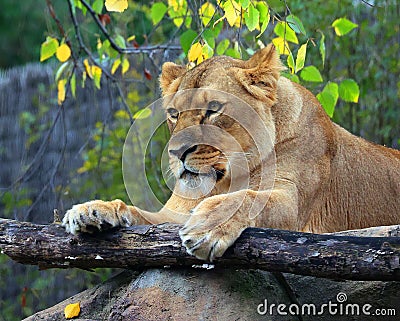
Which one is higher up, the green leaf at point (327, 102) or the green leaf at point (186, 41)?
the green leaf at point (186, 41)

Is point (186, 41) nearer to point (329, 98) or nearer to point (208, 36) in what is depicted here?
point (208, 36)

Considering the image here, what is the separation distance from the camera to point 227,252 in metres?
2.38

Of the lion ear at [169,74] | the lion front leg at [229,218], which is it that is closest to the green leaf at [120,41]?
the lion ear at [169,74]

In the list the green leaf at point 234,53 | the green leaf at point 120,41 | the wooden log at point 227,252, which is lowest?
the wooden log at point 227,252

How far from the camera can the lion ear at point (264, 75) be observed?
2990 millimetres

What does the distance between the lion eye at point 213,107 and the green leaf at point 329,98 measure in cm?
67

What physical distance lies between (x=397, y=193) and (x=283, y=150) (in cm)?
63

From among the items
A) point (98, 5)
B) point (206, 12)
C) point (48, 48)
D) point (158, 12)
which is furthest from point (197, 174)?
point (48, 48)

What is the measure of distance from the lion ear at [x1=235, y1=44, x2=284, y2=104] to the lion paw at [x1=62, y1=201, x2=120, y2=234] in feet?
2.49

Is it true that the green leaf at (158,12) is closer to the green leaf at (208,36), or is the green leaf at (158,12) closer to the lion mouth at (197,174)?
the green leaf at (208,36)

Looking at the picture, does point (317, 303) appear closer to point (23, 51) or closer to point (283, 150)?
point (283, 150)

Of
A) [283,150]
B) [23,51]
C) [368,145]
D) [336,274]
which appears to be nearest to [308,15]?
[368,145]

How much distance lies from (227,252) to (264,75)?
90 cm

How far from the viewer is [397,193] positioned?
3.30m
